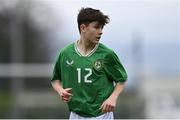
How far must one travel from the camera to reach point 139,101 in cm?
1778

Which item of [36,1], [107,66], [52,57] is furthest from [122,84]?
[36,1]

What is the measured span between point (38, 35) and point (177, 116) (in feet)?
21.9

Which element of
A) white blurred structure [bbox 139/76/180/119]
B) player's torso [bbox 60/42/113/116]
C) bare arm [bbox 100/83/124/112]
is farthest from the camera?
white blurred structure [bbox 139/76/180/119]

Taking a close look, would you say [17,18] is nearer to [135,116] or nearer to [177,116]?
[135,116]

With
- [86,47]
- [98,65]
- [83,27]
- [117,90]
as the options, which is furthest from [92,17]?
[117,90]

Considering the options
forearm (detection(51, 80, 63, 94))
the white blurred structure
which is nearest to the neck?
forearm (detection(51, 80, 63, 94))

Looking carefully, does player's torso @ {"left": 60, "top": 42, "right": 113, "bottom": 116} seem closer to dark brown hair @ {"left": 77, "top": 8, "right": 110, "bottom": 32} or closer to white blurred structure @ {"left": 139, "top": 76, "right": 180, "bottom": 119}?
dark brown hair @ {"left": 77, "top": 8, "right": 110, "bottom": 32}

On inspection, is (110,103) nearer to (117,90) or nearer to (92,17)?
(117,90)

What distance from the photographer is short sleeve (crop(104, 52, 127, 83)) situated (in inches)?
243

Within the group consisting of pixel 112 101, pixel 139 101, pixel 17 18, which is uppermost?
pixel 112 101

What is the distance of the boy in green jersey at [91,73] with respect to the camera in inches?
241

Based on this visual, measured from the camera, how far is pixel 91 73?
6.13 m

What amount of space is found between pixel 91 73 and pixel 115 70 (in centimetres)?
19

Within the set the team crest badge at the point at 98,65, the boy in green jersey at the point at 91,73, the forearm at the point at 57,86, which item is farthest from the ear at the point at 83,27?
the forearm at the point at 57,86
